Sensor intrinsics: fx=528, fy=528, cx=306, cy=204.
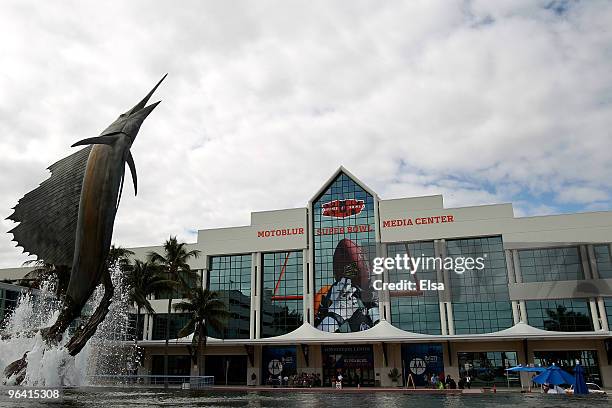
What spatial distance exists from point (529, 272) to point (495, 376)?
8.41 meters

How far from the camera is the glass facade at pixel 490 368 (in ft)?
132

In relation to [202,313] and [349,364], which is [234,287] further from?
[349,364]

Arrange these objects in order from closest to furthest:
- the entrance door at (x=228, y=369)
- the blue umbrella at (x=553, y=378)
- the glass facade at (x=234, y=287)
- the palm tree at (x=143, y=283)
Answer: the blue umbrella at (x=553, y=378)
the palm tree at (x=143, y=283)
the entrance door at (x=228, y=369)
the glass facade at (x=234, y=287)

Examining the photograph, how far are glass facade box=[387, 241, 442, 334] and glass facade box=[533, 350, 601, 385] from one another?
768cm

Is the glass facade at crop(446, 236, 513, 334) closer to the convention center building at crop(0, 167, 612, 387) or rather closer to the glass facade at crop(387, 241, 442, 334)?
the convention center building at crop(0, 167, 612, 387)

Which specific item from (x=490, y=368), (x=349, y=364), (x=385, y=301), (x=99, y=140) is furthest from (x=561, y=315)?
(x=99, y=140)

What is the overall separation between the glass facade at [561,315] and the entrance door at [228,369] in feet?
80.1

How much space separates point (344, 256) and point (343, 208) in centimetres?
442

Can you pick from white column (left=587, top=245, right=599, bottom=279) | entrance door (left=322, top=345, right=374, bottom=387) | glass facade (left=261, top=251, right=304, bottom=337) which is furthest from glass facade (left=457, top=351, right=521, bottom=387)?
glass facade (left=261, top=251, right=304, bottom=337)

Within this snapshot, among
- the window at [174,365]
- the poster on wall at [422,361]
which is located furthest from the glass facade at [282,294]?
the poster on wall at [422,361]

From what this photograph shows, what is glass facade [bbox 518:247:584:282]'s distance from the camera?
40188 mm

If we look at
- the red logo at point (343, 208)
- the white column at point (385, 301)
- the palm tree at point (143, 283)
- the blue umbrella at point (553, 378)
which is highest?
the red logo at point (343, 208)

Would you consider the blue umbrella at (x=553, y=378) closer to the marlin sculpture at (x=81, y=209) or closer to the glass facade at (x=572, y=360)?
the glass facade at (x=572, y=360)

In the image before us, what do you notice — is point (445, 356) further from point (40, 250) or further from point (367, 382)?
point (40, 250)
